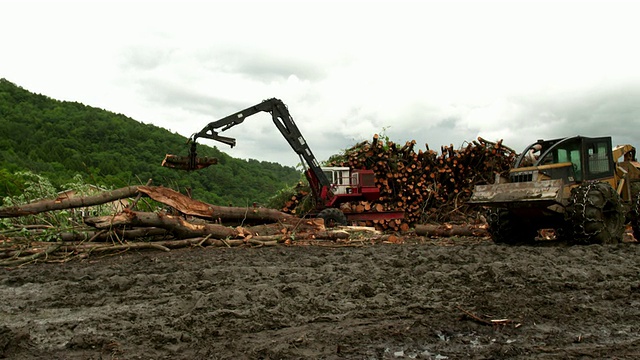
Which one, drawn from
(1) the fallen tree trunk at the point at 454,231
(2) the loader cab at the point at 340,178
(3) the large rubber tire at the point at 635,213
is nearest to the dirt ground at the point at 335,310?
(3) the large rubber tire at the point at 635,213

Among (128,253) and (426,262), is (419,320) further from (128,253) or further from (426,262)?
(128,253)

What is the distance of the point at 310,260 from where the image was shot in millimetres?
7945

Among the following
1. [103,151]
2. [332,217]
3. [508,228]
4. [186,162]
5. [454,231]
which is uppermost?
[103,151]

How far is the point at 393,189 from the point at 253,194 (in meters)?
17.7

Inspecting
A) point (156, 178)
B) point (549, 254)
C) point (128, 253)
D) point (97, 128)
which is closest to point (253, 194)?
point (156, 178)

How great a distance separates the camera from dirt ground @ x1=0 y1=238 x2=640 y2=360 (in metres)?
3.76

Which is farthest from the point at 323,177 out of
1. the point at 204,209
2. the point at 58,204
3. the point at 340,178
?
the point at 58,204

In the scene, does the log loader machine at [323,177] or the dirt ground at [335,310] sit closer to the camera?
the dirt ground at [335,310]

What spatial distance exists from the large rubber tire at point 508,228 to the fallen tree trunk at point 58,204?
7.35 meters

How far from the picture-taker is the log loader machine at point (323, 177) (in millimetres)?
14727

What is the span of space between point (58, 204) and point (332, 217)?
7129mm

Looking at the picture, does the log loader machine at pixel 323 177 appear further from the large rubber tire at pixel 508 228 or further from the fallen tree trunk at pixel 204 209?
the large rubber tire at pixel 508 228

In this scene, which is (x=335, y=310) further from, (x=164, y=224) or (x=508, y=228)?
(x=508, y=228)

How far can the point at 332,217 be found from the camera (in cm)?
1477
